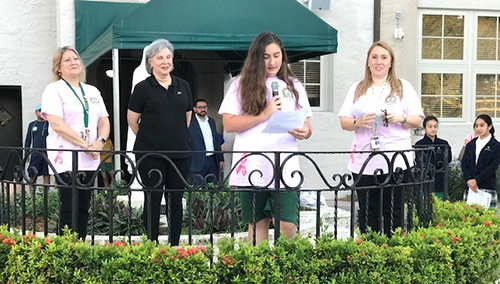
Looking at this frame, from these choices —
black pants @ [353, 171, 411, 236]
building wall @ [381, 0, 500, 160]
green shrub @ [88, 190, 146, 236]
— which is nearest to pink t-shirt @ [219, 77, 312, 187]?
black pants @ [353, 171, 411, 236]

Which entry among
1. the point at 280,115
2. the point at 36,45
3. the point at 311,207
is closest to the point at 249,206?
the point at 280,115

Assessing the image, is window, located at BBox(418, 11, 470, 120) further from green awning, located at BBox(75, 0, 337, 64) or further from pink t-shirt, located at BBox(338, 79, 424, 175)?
pink t-shirt, located at BBox(338, 79, 424, 175)

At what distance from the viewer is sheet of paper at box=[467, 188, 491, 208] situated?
792 centimetres

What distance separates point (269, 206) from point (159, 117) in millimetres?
1137

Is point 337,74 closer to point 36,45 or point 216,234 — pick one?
point 36,45

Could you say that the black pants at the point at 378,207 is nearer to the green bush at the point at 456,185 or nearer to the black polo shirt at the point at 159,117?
the black polo shirt at the point at 159,117

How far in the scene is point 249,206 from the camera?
15.3 feet

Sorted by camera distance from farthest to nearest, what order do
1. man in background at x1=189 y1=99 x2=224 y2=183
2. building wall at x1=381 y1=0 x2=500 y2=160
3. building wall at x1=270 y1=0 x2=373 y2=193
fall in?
building wall at x1=381 y1=0 x2=500 y2=160 → building wall at x1=270 y1=0 x2=373 y2=193 → man in background at x1=189 y1=99 x2=224 y2=183

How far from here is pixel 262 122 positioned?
4602 mm

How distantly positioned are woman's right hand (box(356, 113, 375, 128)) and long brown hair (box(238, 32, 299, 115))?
57cm

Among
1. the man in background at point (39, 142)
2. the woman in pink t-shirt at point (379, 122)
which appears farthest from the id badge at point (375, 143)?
the man in background at point (39, 142)

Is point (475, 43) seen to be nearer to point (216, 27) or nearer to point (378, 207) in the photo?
point (216, 27)

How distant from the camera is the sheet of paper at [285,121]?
431 cm

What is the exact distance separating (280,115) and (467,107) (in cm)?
1014
